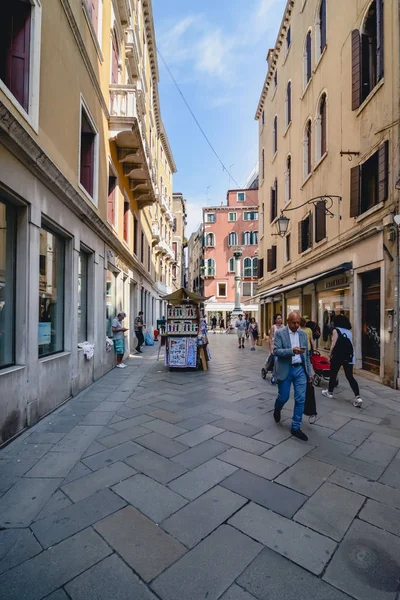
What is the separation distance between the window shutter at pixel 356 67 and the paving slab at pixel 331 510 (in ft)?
32.9

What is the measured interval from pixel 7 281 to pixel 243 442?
152 inches

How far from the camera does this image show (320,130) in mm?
12586

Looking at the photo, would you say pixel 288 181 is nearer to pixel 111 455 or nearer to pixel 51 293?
pixel 51 293

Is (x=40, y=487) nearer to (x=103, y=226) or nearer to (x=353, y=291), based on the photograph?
(x=103, y=226)

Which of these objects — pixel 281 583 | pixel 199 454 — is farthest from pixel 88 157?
pixel 281 583

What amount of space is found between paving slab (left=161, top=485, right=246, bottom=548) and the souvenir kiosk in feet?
21.9

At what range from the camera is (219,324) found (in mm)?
41688

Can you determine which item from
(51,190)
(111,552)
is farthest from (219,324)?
(111,552)

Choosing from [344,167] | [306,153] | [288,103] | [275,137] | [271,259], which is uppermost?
[288,103]

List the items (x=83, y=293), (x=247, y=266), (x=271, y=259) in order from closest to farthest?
1. (x=83, y=293)
2. (x=271, y=259)
3. (x=247, y=266)

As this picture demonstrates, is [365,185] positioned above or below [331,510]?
above

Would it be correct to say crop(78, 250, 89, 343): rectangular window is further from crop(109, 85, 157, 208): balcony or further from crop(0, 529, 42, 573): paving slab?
crop(0, 529, 42, 573): paving slab

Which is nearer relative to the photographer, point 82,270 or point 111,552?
point 111,552

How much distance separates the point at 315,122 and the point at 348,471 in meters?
13.1
